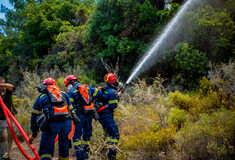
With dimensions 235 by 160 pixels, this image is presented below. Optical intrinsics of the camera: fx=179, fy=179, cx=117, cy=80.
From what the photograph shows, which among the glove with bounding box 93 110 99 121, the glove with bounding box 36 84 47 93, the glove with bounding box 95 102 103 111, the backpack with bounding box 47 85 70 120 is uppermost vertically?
the glove with bounding box 36 84 47 93

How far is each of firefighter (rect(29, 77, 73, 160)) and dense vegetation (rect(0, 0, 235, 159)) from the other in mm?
694

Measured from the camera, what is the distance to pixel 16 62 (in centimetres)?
1797

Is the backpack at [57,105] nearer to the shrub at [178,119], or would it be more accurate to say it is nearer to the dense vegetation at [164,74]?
the dense vegetation at [164,74]

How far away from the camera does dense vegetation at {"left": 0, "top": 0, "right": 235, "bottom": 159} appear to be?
391 centimetres

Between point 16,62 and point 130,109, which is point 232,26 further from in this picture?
point 16,62

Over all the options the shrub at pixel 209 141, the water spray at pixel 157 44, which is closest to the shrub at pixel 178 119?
the shrub at pixel 209 141

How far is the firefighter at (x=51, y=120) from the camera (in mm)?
3422

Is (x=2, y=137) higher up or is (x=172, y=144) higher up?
(x=2, y=137)

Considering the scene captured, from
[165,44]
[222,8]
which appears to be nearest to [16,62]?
[165,44]

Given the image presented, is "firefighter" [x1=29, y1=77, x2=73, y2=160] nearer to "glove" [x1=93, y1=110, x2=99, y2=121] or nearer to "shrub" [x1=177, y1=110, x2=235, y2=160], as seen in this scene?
"glove" [x1=93, y1=110, x2=99, y2=121]

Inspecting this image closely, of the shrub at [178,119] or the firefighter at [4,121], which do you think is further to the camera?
the shrub at [178,119]

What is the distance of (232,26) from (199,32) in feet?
3.81

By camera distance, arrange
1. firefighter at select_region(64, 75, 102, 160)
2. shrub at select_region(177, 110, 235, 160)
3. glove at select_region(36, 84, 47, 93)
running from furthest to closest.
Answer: firefighter at select_region(64, 75, 102, 160)
glove at select_region(36, 84, 47, 93)
shrub at select_region(177, 110, 235, 160)

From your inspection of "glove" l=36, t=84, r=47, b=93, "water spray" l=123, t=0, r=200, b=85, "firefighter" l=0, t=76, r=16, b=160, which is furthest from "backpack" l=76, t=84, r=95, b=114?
"water spray" l=123, t=0, r=200, b=85
